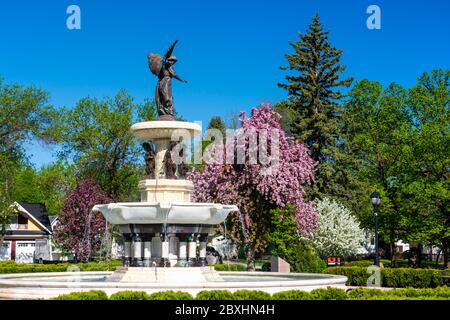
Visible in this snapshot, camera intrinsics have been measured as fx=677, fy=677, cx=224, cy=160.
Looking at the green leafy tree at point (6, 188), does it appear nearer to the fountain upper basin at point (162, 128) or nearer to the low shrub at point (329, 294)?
the fountain upper basin at point (162, 128)

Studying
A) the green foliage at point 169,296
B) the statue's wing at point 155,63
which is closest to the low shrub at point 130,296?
the green foliage at point 169,296

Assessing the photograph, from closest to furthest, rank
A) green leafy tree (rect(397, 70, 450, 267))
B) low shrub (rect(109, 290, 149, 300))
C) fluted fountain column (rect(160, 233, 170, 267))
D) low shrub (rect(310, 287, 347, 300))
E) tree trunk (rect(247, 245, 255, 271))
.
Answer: low shrub (rect(109, 290, 149, 300)) < low shrub (rect(310, 287, 347, 300)) < fluted fountain column (rect(160, 233, 170, 267)) < tree trunk (rect(247, 245, 255, 271)) < green leafy tree (rect(397, 70, 450, 267))

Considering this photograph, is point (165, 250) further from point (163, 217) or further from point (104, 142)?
point (104, 142)

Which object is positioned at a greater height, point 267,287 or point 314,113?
point 314,113

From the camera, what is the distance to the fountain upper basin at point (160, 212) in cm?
1970

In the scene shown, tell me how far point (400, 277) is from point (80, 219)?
2731 cm

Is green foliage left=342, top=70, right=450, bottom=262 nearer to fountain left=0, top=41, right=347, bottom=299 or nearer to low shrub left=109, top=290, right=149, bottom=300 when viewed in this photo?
fountain left=0, top=41, right=347, bottom=299

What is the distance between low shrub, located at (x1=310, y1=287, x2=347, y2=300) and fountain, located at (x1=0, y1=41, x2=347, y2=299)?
1.68m

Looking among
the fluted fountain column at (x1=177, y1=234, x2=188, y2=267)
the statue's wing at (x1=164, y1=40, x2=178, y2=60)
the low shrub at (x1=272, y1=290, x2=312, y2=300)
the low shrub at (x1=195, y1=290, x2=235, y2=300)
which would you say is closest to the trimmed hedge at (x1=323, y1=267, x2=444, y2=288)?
the fluted fountain column at (x1=177, y1=234, x2=188, y2=267)

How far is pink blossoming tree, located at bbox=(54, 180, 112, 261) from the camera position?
162ft

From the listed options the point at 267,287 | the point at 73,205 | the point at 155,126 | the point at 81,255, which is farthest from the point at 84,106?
the point at 267,287

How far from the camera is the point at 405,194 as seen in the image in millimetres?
44219

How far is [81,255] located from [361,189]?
20.8 metres
